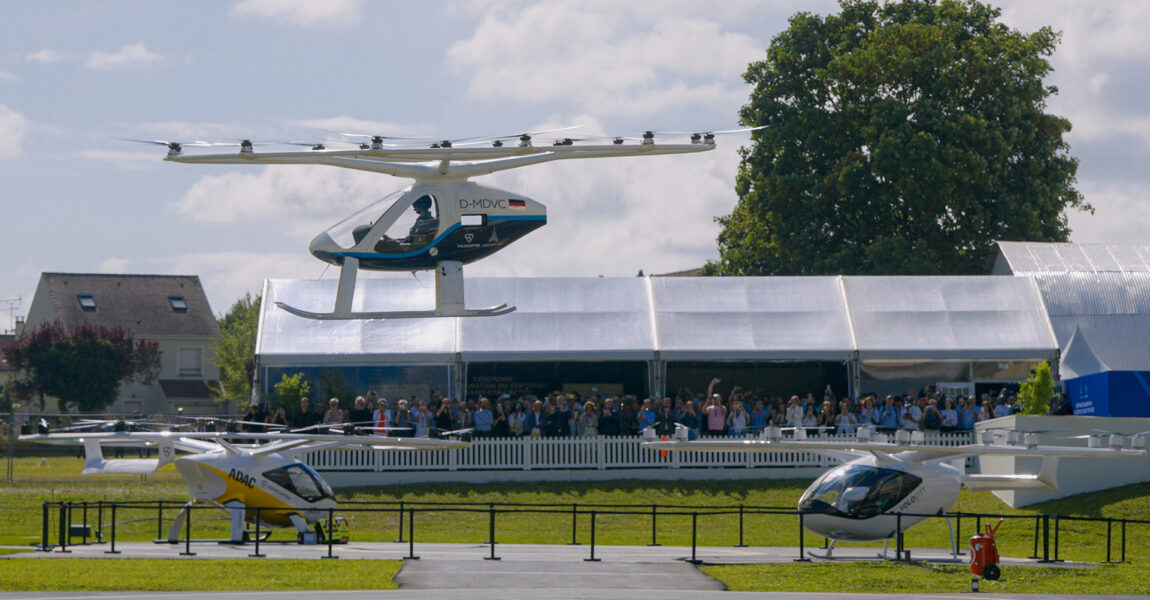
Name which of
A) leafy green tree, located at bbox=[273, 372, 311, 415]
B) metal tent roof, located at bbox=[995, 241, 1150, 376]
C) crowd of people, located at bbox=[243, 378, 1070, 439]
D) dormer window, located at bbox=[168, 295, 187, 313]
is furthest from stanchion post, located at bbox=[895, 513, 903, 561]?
dormer window, located at bbox=[168, 295, 187, 313]

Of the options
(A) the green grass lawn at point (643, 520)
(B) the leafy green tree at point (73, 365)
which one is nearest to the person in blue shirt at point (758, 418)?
(A) the green grass lawn at point (643, 520)

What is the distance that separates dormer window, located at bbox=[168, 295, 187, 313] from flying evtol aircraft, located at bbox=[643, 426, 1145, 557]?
6436cm

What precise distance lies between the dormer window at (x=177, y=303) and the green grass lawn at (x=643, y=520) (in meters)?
46.8

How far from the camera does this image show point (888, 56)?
185 ft

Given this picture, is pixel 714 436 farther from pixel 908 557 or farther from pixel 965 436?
pixel 908 557

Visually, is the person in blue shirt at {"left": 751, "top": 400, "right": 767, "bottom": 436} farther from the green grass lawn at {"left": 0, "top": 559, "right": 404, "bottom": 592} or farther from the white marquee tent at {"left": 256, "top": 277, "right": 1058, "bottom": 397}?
the green grass lawn at {"left": 0, "top": 559, "right": 404, "bottom": 592}

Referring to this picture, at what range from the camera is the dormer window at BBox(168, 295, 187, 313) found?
87.9 m

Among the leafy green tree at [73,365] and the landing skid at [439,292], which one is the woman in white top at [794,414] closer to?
the landing skid at [439,292]

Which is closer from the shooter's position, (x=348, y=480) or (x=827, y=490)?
(x=827, y=490)

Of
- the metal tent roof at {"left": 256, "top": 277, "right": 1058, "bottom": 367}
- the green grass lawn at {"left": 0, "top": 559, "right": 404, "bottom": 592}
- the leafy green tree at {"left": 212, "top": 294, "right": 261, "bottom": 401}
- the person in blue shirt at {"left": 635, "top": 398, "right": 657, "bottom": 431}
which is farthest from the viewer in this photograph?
the leafy green tree at {"left": 212, "top": 294, "right": 261, "bottom": 401}

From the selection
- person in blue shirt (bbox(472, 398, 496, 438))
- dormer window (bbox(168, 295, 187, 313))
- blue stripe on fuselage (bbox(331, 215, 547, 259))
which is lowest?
person in blue shirt (bbox(472, 398, 496, 438))

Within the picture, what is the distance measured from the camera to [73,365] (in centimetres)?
7762

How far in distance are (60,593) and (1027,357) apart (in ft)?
87.3

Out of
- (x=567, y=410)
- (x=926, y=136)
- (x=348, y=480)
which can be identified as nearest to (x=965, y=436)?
(x=567, y=410)
